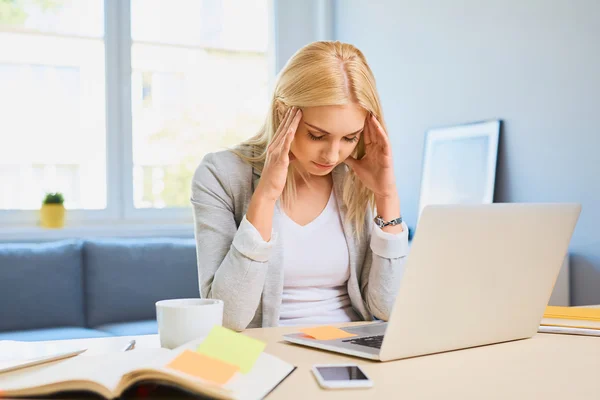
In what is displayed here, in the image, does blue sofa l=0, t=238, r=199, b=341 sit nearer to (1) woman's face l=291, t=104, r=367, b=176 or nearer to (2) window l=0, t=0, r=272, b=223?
(2) window l=0, t=0, r=272, b=223

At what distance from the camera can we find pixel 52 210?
129 inches

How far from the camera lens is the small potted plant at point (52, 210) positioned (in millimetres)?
3285

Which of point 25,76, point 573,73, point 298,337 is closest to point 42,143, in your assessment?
point 25,76

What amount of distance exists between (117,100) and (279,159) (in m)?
2.29

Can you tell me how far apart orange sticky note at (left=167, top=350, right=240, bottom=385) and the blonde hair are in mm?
770

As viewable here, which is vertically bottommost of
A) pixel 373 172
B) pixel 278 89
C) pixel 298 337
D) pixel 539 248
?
pixel 298 337

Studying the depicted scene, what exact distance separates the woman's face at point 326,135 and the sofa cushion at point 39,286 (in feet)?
5.87

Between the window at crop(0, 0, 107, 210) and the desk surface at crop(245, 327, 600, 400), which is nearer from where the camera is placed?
the desk surface at crop(245, 327, 600, 400)

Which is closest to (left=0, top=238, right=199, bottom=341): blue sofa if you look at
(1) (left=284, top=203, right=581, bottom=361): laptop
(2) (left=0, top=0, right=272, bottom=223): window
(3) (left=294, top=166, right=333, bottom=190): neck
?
(2) (left=0, top=0, right=272, bottom=223): window

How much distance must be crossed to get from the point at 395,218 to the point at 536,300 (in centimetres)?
44

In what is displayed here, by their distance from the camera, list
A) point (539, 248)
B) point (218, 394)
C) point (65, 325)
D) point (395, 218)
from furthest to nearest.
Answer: point (65, 325) → point (395, 218) → point (539, 248) → point (218, 394)

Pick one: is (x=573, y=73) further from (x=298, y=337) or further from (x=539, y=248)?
(x=298, y=337)

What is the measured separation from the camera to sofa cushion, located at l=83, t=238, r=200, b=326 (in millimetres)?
3006

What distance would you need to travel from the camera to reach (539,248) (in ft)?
3.51
